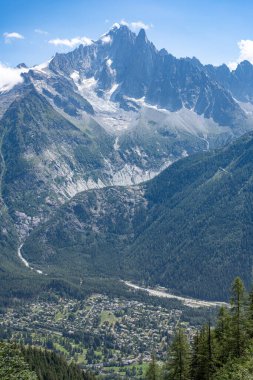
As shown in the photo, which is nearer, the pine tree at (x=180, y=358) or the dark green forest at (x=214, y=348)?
the dark green forest at (x=214, y=348)

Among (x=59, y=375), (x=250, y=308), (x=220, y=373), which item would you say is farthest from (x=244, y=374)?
(x=59, y=375)

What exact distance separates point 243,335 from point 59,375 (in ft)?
237

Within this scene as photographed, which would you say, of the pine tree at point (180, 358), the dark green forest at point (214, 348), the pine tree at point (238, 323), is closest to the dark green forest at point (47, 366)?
the pine tree at point (180, 358)

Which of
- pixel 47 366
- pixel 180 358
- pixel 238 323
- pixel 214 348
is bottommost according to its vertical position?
pixel 47 366

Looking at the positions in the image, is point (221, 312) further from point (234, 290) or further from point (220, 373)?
point (220, 373)

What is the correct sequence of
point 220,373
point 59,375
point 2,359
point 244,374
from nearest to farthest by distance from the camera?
point 244,374
point 220,373
point 2,359
point 59,375

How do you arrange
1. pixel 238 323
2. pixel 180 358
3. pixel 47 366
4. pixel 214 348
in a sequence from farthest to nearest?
pixel 47 366, pixel 180 358, pixel 214 348, pixel 238 323

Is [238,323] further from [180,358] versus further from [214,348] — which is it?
[180,358]

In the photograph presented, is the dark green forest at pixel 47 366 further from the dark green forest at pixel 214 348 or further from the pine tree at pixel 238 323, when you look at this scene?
the pine tree at pixel 238 323

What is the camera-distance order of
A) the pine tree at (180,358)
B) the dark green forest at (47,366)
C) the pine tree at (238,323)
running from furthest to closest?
the dark green forest at (47,366) → the pine tree at (180,358) → the pine tree at (238,323)

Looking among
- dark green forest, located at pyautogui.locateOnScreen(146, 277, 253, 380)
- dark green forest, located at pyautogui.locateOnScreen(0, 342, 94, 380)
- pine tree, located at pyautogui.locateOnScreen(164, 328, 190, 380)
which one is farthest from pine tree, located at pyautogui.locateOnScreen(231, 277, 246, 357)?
dark green forest, located at pyautogui.locateOnScreen(0, 342, 94, 380)

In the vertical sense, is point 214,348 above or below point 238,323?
below

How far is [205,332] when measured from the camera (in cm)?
9850

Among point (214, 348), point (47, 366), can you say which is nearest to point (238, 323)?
point (214, 348)
